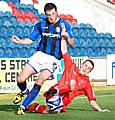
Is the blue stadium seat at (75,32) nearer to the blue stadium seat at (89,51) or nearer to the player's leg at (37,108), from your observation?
the blue stadium seat at (89,51)

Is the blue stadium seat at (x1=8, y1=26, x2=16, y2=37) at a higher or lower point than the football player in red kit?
higher

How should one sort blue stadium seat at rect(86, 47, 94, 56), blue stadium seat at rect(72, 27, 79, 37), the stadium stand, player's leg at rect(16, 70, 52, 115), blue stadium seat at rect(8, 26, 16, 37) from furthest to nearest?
1. blue stadium seat at rect(72, 27, 79, 37)
2. blue stadium seat at rect(86, 47, 94, 56)
3. blue stadium seat at rect(8, 26, 16, 37)
4. the stadium stand
5. player's leg at rect(16, 70, 52, 115)

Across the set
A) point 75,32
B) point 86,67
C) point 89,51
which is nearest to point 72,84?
point 86,67


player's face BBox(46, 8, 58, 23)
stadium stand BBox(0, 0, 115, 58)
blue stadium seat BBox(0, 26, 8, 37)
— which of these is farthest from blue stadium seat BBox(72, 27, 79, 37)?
player's face BBox(46, 8, 58, 23)

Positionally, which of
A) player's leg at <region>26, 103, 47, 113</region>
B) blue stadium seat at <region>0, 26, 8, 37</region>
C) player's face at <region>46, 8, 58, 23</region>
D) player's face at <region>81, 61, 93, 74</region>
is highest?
blue stadium seat at <region>0, 26, 8, 37</region>

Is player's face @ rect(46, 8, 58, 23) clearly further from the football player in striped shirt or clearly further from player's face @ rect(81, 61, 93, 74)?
player's face @ rect(81, 61, 93, 74)

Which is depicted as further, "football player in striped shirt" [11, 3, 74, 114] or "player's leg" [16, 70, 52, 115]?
"football player in striped shirt" [11, 3, 74, 114]

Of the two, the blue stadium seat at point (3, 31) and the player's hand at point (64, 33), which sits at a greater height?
the blue stadium seat at point (3, 31)

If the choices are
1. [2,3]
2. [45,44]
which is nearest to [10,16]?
[2,3]

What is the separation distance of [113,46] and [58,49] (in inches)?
574

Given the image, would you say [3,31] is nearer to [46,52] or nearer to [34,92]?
[46,52]

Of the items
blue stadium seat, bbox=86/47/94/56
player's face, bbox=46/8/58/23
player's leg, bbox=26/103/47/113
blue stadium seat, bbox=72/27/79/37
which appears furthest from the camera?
blue stadium seat, bbox=72/27/79/37

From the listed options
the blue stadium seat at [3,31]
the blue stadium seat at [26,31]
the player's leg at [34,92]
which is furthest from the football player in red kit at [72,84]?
the blue stadium seat at [26,31]

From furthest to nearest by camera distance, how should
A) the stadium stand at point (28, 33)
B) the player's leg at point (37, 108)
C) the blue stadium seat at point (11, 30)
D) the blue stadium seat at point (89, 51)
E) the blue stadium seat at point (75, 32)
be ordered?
the blue stadium seat at point (75, 32), the blue stadium seat at point (89, 51), the blue stadium seat at point (11, 30), the stadium stand at point (28, 33), the player's leg at point (37, 108)
